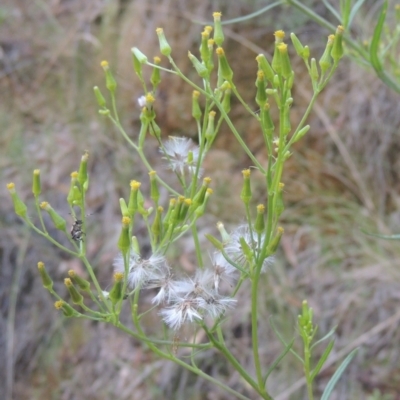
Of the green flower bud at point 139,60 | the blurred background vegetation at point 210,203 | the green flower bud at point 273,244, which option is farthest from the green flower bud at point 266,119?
the blurred background vegetation at point 210,203

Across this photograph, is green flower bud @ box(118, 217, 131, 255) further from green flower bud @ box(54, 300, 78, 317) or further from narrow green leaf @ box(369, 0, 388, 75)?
narrow green leaf @ box(369, 0, 388, 75)

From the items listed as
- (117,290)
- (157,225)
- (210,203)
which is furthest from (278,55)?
(210,203)

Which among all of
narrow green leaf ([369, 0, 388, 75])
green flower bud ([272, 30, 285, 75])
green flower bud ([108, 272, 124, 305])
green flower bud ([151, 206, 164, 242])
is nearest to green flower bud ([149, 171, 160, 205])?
green flower bud ([151, 206, 164, 242])

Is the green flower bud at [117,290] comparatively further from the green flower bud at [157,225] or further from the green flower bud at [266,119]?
the green flower bud at [266,119]

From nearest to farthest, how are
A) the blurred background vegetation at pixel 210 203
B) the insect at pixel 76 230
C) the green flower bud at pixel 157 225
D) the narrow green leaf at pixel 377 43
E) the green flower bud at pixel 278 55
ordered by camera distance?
the green flower bud at pixel 278 55 < the green flower bud at pixel 157 225 < the insect at pixel 76 230 < the narrow green leaf at pixel 377 43 < the blurred background vegetation at pixel 210 203

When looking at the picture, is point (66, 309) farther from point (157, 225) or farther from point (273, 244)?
point (273, 244)

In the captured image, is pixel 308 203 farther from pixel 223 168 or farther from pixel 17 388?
pixel 17 388

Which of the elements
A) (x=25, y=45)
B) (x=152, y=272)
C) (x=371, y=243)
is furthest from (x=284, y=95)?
(x=25, y=45)

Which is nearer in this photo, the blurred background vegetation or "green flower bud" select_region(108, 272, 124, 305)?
"green flower bud" select_region(108, 272, 124, 305)

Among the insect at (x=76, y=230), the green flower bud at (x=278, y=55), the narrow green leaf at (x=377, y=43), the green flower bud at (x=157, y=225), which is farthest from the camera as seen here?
the narrow green leaf at (x=377, y=43)
